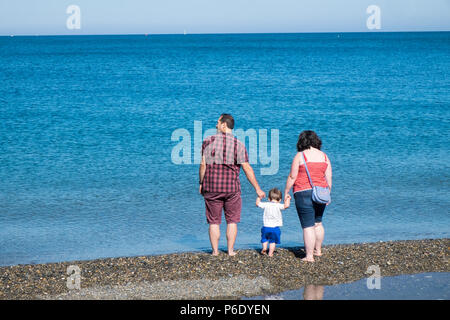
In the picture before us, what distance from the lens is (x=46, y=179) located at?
13461 mm

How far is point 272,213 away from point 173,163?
925 cm

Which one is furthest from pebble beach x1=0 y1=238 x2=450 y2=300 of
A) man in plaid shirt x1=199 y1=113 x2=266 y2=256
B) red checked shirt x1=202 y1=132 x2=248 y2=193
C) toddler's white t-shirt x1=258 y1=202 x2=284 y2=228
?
red checked shirt x1=202 y1=132 x2=248 y2=193

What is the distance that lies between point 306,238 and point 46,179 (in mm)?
8729

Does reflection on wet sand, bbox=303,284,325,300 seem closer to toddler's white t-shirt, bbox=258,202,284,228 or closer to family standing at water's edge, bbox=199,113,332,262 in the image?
family standing at water's edge, bbox=199,113,332,262

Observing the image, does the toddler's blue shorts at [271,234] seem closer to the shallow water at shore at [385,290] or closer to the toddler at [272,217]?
the toddler at [272,217]

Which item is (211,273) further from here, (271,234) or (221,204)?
(271,234)

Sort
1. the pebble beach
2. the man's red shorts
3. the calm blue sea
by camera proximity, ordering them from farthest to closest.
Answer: the calm blue sea
the man's red shorts
the pebble beach

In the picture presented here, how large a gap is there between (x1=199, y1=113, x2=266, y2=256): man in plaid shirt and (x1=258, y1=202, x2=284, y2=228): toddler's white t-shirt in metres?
0.22

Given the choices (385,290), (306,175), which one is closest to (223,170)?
(306,175)

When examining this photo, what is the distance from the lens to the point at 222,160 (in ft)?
20.7

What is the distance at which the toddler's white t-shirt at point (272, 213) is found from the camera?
6555 mm

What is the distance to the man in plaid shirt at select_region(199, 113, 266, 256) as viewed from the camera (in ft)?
20.6

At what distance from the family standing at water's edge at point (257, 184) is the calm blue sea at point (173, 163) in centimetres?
177
